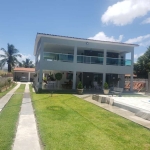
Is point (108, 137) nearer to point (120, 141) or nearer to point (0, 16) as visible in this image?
point (120, 141)

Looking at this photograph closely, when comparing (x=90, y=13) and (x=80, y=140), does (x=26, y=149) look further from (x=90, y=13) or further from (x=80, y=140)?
(x=90, y=13)

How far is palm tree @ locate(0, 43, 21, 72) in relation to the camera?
169ft

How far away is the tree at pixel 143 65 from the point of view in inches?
1589

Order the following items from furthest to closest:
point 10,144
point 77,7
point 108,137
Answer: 1. point 77,7
2. point 108,137
3. point 10,144

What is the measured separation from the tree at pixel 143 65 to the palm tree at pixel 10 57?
1389 inches

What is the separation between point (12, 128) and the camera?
19.7 ft

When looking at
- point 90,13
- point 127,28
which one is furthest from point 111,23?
point 90,13

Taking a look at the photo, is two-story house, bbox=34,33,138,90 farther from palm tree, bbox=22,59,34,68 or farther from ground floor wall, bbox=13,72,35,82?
palm tree, bbox=22,59,34,68

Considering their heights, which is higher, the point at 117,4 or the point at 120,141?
the point at 117,4

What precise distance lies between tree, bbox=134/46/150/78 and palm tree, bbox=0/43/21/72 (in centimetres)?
3528

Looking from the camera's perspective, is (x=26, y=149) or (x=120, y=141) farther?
(x=120, y=141)

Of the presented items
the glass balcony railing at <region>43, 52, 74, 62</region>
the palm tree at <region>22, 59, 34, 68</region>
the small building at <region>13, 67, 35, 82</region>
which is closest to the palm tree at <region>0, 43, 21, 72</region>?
the small building at <region>13, 67, 35, 82</region>

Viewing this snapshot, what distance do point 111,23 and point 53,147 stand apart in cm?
1630

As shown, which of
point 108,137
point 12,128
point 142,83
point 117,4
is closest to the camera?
point 108,137
